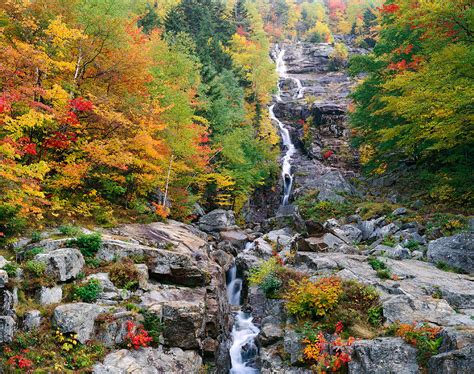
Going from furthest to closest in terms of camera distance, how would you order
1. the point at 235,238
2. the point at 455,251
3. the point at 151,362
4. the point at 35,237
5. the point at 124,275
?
1. the point at 235,238
2. the point at 455,251
3. the point at 35,237
4. the point at 124,275
5. the point at 151,362

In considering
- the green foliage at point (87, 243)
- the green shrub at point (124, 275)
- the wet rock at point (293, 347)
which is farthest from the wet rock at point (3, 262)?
the wet rock at point (293, 347)

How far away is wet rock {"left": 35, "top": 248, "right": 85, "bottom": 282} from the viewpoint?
31.3 feet

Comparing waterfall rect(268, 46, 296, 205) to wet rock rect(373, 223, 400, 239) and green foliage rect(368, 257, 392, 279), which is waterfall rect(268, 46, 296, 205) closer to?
wet rock rect(373, 223, 400, 239)

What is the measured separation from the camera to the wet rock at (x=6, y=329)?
7.71m

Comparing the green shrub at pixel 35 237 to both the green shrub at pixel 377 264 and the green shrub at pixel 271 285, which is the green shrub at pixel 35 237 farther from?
the green shrub at pixel 377 264

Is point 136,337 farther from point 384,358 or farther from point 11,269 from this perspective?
point 384,358

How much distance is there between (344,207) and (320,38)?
63471 millimetres

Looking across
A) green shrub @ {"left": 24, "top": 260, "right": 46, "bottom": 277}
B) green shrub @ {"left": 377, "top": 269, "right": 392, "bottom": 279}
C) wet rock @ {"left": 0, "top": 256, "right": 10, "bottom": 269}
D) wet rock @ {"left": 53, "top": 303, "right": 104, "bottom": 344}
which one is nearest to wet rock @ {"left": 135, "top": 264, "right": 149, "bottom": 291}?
wet rock @ {"left": 53, "top": 303, "right": 104, "bottom": 344}

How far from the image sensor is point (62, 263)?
383 inches

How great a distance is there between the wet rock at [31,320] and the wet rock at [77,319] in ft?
1.21

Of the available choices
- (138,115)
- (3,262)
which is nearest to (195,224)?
(138,115)

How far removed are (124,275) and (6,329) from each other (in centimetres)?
346

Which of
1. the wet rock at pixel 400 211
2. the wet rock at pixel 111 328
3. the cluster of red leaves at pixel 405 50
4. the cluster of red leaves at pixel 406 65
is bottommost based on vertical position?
the wet rock at pixel 111 328

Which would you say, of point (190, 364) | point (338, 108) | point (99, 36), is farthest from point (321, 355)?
point (338, 108)
